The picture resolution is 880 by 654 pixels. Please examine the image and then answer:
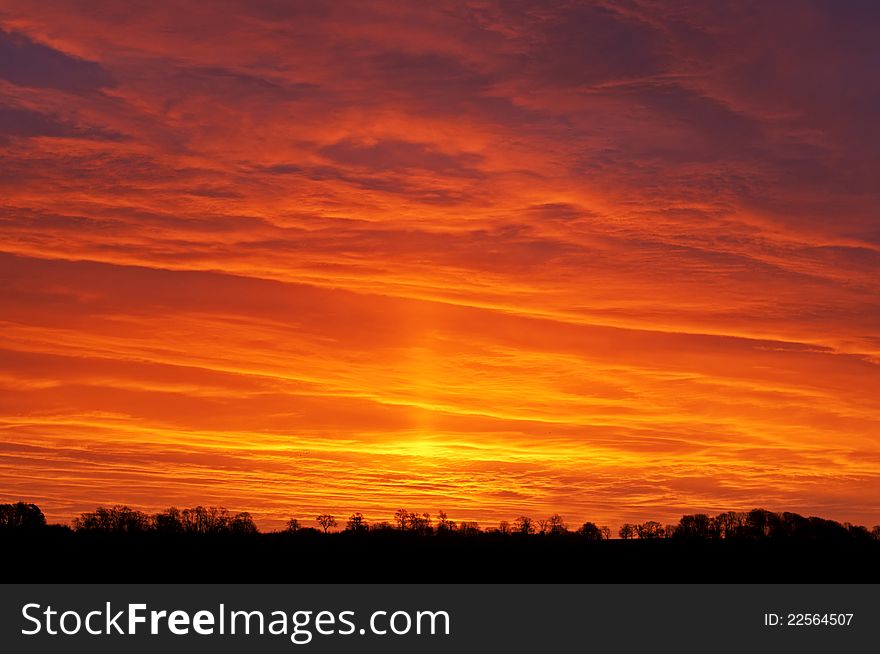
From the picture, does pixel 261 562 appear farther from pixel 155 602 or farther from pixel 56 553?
pixel 155 602

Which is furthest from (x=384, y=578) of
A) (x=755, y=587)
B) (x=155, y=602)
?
(x=755, y=587)

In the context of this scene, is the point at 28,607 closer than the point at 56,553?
Yes

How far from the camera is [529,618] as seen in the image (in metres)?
136

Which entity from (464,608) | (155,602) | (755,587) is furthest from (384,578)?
(755,587)

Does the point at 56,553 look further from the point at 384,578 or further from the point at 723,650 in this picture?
the point at 723,650

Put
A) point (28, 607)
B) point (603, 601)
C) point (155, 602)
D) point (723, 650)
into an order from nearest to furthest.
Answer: point (723, 650), point (28, 607), point (155, 602), point (603, 601)

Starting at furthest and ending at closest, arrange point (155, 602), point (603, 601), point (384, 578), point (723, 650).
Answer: point (384, 578) → point (603, 601) → point (155, 602) → point (723, 650)

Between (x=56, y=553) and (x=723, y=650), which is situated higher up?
(x=56, y=553)

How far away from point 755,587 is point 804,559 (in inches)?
1104

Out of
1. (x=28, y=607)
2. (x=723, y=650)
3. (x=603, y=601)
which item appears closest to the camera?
(x=723, y=650)

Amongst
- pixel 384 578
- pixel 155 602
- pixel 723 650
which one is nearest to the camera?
pixel 723 650

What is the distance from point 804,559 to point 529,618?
73.5 meters

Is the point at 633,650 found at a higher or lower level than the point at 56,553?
lower

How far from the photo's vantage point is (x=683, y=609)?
146125mm
